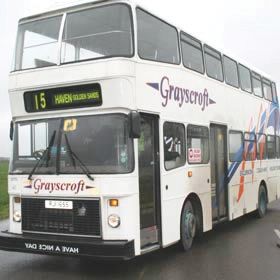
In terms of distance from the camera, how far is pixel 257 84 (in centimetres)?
1458

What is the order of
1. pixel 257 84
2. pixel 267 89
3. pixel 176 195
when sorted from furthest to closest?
pixel 267 89 → pixel 257 84 → pixel 176 195

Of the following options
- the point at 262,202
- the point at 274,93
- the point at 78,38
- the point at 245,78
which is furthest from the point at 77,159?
the point at 274,93

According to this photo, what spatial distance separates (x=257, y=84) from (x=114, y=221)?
849cm

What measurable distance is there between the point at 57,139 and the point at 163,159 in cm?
183

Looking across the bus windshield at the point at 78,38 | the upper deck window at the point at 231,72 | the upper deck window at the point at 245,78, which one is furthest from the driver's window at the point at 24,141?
the upper deck window at the point at 245,78

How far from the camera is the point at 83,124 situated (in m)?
7.91

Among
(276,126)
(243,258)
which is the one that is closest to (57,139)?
(243,258)

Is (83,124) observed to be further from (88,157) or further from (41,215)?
(41,215)

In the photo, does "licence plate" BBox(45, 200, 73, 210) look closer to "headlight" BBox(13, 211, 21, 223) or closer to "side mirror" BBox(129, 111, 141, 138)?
"headlight" BBox(13, 211, 21, 223)

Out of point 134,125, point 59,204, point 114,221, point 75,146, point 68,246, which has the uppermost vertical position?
Answer: point 134,125

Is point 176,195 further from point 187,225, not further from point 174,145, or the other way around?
point 174,145

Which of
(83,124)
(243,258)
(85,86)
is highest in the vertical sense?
(85,86)

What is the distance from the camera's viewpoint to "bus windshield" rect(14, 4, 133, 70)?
25.9 feet

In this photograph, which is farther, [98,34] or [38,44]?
[38,44]
